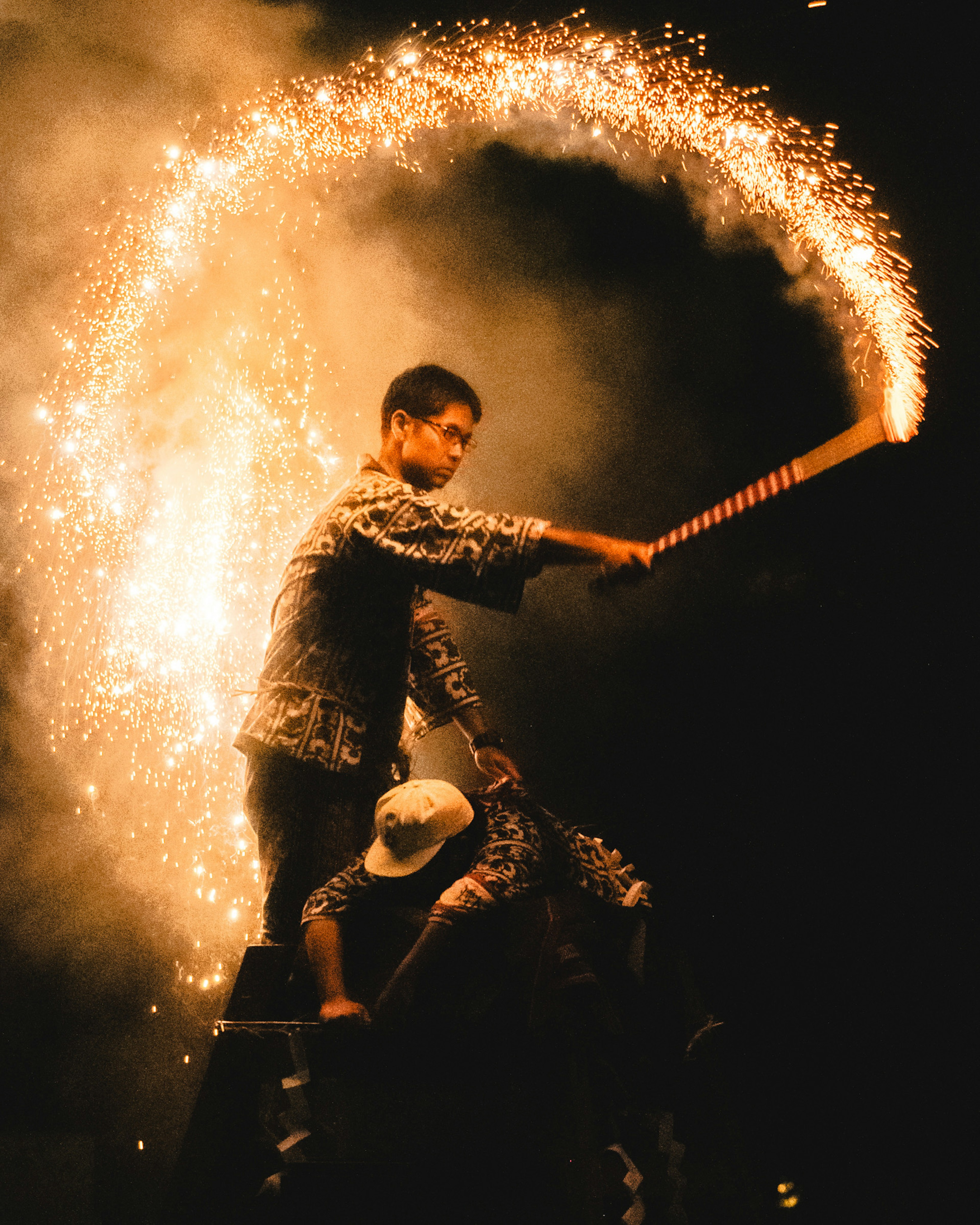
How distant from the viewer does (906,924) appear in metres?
2.34

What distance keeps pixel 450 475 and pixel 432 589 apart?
0.78m

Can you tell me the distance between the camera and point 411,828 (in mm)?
1905

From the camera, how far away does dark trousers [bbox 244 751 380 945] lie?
7.02 ft

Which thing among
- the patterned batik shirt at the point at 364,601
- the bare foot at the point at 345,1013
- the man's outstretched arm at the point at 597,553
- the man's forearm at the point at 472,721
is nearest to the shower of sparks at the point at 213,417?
the man's forearm at the point at 472,721

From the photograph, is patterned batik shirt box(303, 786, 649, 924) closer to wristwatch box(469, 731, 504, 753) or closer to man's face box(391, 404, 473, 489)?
wristwatch box(469, 731, 504, 753)

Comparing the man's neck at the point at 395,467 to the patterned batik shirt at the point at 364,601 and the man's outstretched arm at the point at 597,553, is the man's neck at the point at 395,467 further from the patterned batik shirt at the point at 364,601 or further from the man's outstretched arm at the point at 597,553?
the man's outstretched arm at the point at 597,553

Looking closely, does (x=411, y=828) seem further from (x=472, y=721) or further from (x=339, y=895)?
(x=472, y=721)

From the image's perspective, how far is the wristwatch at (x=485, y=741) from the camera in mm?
2711

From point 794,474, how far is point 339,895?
1805mm

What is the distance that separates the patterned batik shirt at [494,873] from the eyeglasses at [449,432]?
1.35 metres

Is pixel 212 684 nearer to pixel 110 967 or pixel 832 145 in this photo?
pixel 110 967

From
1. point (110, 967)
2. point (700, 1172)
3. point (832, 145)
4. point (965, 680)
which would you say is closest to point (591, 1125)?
point (700, 1172)

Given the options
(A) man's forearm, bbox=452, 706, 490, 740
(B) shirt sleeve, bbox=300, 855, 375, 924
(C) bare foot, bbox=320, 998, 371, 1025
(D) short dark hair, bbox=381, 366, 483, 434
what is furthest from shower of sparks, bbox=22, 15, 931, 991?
(C) bare foot, bbox=320, 998, 371, 1025

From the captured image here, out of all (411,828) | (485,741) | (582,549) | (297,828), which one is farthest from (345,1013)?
(582,549)
